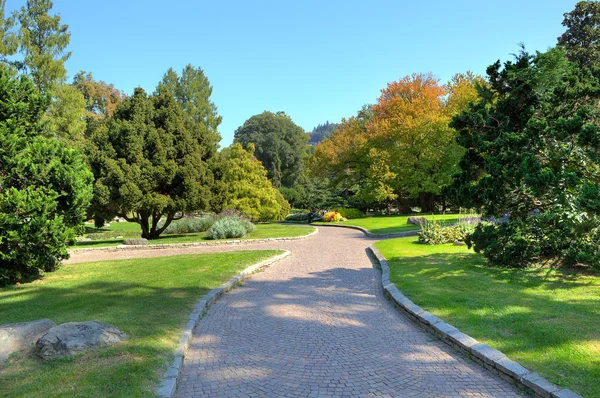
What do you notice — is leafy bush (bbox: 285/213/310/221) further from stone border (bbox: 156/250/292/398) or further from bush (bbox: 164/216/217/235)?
stone border (bbox: 156/250/292/398)

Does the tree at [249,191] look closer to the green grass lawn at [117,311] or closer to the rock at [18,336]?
the green grass lawn at [117,311]

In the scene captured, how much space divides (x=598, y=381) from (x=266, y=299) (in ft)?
16.4

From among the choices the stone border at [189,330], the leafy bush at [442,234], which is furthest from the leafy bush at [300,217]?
the stone border at [189,330]

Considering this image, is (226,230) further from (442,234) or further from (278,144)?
(278,144)

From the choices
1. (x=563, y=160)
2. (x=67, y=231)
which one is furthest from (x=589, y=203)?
(x=67, y=231)

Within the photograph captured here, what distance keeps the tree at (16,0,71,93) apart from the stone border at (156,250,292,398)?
24580 mm

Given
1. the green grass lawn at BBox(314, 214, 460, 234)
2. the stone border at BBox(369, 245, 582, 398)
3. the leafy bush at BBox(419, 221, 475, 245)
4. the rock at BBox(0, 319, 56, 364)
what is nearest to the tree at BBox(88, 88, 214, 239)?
the green grass lawn at BBox(314, 214, 460, 234)

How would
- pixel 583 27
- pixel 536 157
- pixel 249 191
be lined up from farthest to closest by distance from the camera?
1. pixel 583 27
2. pixel 249 191
3. pixel 536 157

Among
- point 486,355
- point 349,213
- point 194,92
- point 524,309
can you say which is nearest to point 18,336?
point 486,355

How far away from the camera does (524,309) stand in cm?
527

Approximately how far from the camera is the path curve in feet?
11.2

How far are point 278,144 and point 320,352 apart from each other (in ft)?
196

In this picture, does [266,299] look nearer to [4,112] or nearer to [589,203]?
[589,203]

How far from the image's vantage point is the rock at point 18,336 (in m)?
3.83
